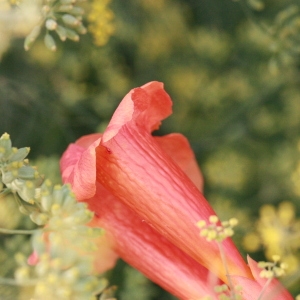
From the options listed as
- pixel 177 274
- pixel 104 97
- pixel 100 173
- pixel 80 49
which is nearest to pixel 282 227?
pixel 177 274

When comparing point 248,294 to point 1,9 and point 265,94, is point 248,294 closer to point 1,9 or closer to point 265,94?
point 1,9

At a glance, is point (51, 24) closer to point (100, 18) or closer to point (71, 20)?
point (71, 20)

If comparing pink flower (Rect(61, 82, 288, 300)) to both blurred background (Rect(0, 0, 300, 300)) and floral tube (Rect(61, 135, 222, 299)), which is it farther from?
blurred background (Rect(0, 0, 300, 300))

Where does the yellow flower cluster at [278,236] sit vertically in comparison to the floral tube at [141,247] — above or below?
below

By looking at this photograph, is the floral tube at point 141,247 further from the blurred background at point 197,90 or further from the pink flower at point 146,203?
the blurred background at point 197,90

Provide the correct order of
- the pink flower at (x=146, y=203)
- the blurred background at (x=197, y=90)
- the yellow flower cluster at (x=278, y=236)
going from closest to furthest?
the pink flower at (x=146, y=203), the yellow flower cluster at (x=278, y=236), the blurred background at (x=197, y=90)

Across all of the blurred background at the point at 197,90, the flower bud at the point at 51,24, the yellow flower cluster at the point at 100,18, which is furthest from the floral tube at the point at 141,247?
the blurred background at the point at 197,90

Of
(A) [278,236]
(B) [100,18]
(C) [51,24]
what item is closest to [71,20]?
(C) [51,24]

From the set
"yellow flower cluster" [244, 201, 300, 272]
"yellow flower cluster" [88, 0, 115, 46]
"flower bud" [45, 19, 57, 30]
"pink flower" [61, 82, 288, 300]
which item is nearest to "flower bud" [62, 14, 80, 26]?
"flower bud" [45, 19, 57, 30]

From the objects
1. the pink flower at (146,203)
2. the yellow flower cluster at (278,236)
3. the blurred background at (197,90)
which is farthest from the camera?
the blurred background at (197,90)
